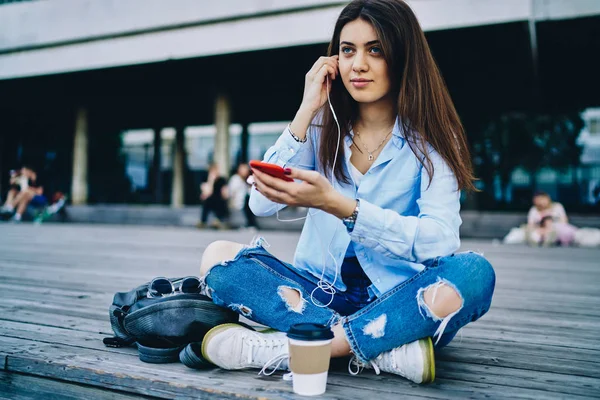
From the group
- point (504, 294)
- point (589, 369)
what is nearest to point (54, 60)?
point (504, 294)

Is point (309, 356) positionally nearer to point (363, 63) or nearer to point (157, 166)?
point (363, 63)

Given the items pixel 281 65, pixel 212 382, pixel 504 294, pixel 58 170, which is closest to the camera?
pixel 212 382

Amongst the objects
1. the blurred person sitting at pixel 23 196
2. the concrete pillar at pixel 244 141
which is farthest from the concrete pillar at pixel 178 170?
the blurred person sitting at pixel 23 196

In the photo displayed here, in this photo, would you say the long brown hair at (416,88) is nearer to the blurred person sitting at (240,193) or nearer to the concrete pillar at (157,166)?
the blurred person sitting at (240,193)

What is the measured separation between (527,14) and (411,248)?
34.1 ft

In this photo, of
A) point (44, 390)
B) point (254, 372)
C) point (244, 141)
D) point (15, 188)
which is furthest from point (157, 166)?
point (254, 372)

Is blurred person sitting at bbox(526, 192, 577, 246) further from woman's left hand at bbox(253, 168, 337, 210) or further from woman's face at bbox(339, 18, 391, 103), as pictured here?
woman's left hand at bbox(253, 168, 337, 210)

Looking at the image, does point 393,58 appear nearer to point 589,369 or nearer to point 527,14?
point 589,369

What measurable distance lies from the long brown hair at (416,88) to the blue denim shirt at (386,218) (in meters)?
0.05

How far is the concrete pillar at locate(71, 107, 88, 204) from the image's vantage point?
1847 cm

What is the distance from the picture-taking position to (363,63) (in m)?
1.91

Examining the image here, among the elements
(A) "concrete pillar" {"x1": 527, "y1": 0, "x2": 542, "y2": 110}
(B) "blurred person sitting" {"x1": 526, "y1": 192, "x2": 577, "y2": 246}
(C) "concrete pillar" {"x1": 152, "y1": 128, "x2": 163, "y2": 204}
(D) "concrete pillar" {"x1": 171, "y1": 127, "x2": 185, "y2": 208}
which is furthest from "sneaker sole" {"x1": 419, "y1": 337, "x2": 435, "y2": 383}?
(C) "concrete pillar" {"x1": 152, "y1": 128, "x2": 163, "y2": 204}

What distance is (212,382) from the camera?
1.68 meters

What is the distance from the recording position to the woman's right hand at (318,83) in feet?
6.63
